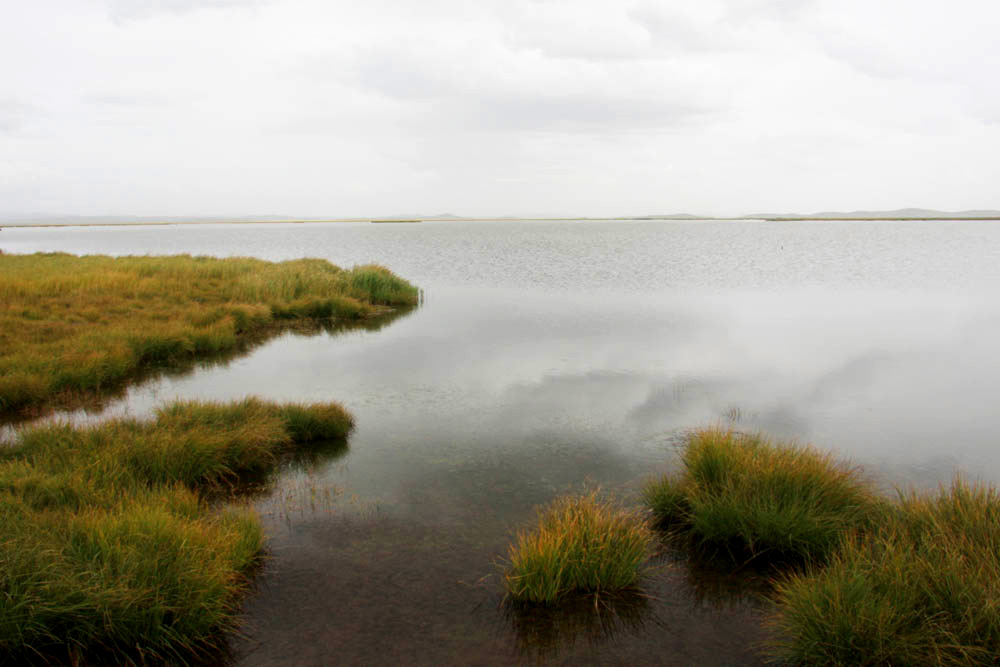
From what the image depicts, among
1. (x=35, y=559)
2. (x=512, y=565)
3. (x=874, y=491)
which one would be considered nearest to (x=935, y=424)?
(x=874, y=491)

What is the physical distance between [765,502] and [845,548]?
1059 millimetres

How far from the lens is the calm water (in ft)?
16.9

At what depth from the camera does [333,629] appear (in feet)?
16.8

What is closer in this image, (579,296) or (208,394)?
(208,394)

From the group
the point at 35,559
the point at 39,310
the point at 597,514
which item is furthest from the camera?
the point at 39,310

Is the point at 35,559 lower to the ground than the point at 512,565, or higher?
higher

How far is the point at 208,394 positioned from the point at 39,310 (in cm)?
918

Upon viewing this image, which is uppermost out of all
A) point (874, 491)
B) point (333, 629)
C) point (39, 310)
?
point (39, 310)

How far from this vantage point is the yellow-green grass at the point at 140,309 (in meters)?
12.4

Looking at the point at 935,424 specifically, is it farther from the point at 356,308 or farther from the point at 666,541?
the point at 356,308

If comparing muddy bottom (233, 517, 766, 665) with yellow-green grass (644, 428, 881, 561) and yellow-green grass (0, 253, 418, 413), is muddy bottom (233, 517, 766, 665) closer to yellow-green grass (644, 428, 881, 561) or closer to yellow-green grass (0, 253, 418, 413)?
yellow-green grass (644, 428, 881, 561)

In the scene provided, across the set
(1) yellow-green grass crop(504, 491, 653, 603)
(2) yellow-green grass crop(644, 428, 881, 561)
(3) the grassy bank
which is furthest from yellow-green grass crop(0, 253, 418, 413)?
(3) the grassy bank

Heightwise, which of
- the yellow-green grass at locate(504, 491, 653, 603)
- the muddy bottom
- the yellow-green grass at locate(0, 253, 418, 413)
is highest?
the yellow-green grass at locate(0, 253, 418, 413)

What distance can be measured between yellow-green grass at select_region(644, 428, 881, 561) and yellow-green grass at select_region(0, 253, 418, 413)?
11.9 metres
